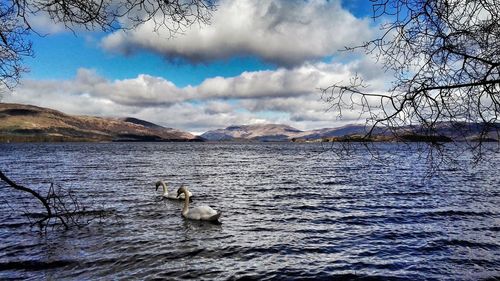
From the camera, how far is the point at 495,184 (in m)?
36.6

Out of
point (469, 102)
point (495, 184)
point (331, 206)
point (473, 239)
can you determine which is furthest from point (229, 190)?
point (469, 102)

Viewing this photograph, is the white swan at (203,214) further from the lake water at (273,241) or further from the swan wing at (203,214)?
the lake water at (273,241)

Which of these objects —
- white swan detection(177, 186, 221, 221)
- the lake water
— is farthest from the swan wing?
the lake water

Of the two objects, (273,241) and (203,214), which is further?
(203,214)

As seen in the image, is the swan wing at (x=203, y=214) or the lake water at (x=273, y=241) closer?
the lake water at (x=273, y=241)

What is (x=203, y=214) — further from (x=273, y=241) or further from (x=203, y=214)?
(x=273, y=241)

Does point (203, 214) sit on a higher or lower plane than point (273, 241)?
higher

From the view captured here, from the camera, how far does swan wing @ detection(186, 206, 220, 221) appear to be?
64.7ft

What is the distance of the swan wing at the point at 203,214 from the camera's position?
19734 millimetres

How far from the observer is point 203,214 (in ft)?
65.4

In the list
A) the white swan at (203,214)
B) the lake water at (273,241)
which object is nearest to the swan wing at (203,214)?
the white swan at (203,214)

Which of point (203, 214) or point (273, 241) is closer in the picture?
point (273, 241)

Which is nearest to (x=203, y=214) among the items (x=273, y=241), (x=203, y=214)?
(x=203, y=214)

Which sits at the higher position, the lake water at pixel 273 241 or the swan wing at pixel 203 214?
the swan wing at pixel 203 214
